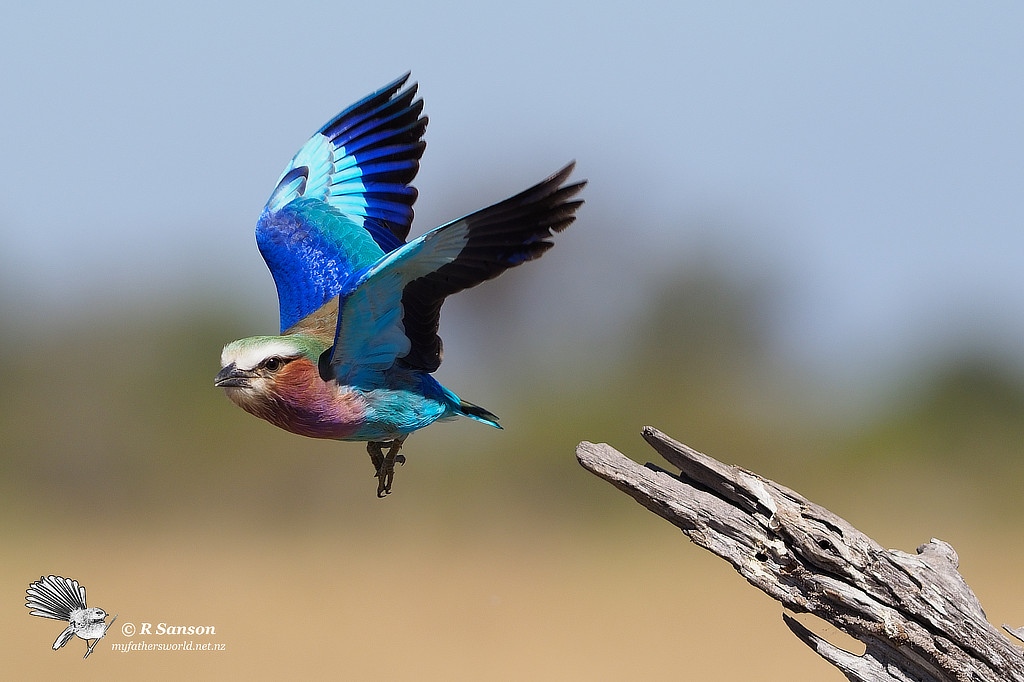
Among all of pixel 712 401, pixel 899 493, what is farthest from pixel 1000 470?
pixel 712 401

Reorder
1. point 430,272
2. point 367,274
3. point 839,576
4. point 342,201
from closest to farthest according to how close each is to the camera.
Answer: point 839,576, point 367,274, point 430,272, point 342,201

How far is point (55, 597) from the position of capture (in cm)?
618

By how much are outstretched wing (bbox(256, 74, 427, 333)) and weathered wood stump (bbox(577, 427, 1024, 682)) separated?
6.85ft

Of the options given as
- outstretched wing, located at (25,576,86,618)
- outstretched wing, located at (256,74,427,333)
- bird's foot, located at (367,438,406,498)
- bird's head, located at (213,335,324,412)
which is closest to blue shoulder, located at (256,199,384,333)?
outstretched wing, located at (256,74,427,333)

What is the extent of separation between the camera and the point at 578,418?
15.9 m

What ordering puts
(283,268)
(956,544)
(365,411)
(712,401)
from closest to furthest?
1. (365,411)
2. (283,268)
3. (956,544)
4. (712,401)

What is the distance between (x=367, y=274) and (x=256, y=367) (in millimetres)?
543

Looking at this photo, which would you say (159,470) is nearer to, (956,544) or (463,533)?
(463,533)

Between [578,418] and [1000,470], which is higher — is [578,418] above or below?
below

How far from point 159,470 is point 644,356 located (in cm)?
702

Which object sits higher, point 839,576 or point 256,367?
point 839,576

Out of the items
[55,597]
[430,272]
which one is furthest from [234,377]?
[55,597]

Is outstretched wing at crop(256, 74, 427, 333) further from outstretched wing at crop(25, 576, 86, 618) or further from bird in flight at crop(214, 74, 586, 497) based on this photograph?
outstretched wing at crop(25, 576, 86, 618)

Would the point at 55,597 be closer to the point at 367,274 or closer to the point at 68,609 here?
the point at 68,609
